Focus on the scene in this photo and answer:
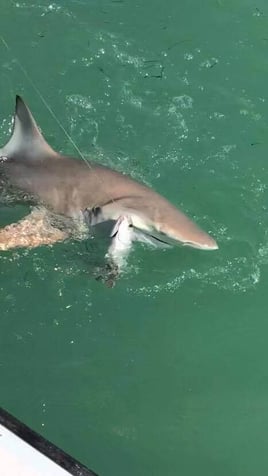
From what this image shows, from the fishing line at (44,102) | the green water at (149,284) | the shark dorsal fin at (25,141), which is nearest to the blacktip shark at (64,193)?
the shark dorsal fin at (25,141)

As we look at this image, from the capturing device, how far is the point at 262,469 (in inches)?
138

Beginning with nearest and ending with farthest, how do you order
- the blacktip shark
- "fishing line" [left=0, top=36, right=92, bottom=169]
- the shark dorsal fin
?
the blacktip shark, the shark dorsal fin, "fishing line" [left=0, top=36, right=92, bottom=169]

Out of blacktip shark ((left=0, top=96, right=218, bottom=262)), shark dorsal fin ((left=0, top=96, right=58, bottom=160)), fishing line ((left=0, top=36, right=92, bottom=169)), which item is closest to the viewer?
blacktip shark ((left=0, top=96, right=218, bottom=262))

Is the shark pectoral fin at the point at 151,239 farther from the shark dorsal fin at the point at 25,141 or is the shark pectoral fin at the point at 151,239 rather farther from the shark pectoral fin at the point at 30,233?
the shark dorsal fin at the point at 25,141

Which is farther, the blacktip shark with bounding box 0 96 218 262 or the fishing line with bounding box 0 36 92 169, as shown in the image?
the fishing line with bounding box 0 36 92 169

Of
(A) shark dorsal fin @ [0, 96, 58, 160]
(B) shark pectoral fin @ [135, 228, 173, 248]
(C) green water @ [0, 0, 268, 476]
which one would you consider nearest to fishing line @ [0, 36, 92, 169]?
(C) green water @ [0, 0, 268, 476]

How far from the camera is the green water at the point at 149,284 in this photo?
3508 mm

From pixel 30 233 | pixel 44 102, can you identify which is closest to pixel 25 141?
pixel 30 233

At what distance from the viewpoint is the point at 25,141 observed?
348cm

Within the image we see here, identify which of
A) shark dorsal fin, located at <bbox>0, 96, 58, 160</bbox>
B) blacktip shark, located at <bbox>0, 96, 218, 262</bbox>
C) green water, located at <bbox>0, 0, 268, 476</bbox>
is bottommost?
green water, located at <bbox>0, 0, 268, 476</bbox>

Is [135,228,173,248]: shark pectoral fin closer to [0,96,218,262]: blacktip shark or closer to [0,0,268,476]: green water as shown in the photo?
[0,96,218,262]: blacktip shark

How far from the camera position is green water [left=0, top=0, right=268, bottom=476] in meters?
3.51

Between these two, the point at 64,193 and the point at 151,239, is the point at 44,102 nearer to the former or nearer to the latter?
the point at 64,193

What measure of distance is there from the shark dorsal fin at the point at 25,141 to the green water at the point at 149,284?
30 cm
